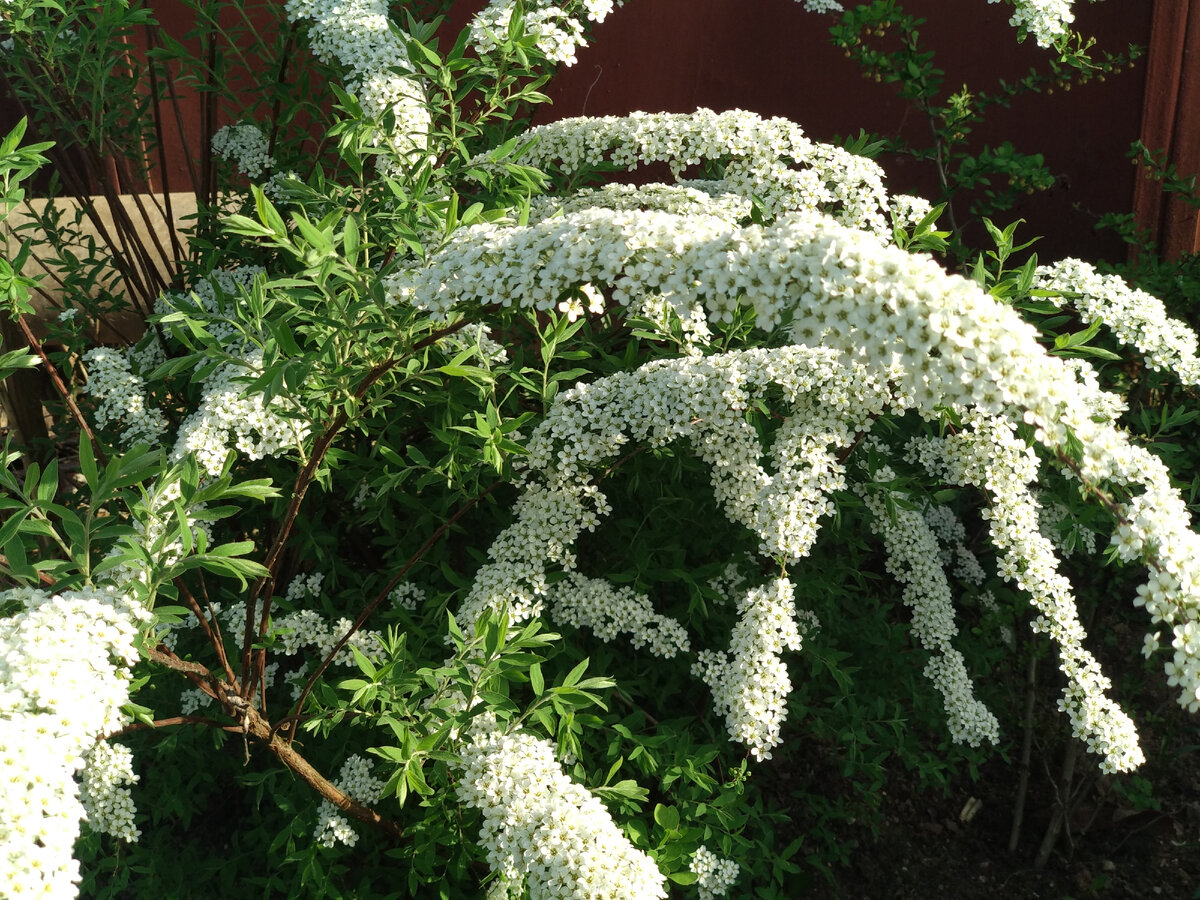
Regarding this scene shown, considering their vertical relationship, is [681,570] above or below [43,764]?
below

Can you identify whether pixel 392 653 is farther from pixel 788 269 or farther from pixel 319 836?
pixel 788 269

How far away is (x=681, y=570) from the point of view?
2.78 meters

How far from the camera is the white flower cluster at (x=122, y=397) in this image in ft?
9.19

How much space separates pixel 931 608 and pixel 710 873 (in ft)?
3.23

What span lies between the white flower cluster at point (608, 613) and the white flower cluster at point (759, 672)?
0.20 metres

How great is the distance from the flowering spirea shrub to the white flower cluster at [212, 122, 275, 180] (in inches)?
0.7

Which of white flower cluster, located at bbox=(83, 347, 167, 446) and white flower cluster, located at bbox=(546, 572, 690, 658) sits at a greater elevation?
white flower cluster, located at bbox=(83, 347, 167, 446)

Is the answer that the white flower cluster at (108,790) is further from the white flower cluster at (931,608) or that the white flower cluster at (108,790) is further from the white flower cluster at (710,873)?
the white flower cluster at (931,608)

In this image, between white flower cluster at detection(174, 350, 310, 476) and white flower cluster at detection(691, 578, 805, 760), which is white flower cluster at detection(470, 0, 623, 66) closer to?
white flower cluster at detection(174, 350, 310, 476)

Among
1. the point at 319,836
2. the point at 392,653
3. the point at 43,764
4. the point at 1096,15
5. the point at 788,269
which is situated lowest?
the point at 319,836

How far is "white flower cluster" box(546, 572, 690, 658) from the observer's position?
2.58 meters

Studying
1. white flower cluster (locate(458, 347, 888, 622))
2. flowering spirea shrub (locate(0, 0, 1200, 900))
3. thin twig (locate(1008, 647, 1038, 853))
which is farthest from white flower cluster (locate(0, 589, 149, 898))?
thin twig (locate(1008, 647, 1038, 853))

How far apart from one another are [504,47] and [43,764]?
1.79 meters

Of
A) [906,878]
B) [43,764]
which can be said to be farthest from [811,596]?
[43,764]
